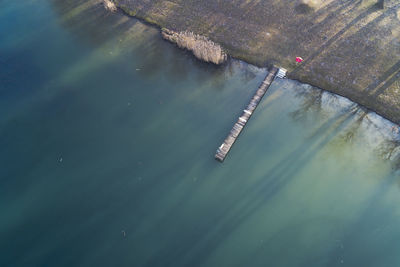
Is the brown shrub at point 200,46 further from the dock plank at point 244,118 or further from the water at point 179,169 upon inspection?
the dock plank at point 244,118

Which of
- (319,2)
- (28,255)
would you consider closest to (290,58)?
(319,2)

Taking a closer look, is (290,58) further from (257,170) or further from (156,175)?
(156,175)

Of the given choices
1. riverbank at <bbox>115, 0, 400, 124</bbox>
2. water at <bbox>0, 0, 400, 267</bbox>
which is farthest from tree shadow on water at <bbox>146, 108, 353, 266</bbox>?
riverbank at <bbox>115, 0, 400, 124</bbox>

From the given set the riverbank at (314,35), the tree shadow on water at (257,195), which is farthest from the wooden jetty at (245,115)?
the tree shadow on water at (257,195)

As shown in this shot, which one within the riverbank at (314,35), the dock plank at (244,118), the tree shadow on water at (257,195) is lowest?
the tree shadow on water at (257,195)

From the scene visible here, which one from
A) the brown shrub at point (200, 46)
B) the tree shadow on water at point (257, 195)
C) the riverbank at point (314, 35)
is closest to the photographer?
the tree shadow on water at point (257, 195)

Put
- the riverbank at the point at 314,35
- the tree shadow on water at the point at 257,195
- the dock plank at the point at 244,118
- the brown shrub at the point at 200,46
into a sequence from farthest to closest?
the brown shrub at the point at 200,46, the riverbank at the point at 314,35, the dock plank at the point at 244,118, the tree shadow on water at the point at 257,195

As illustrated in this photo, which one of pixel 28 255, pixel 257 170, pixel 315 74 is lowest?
pixel 28 255
